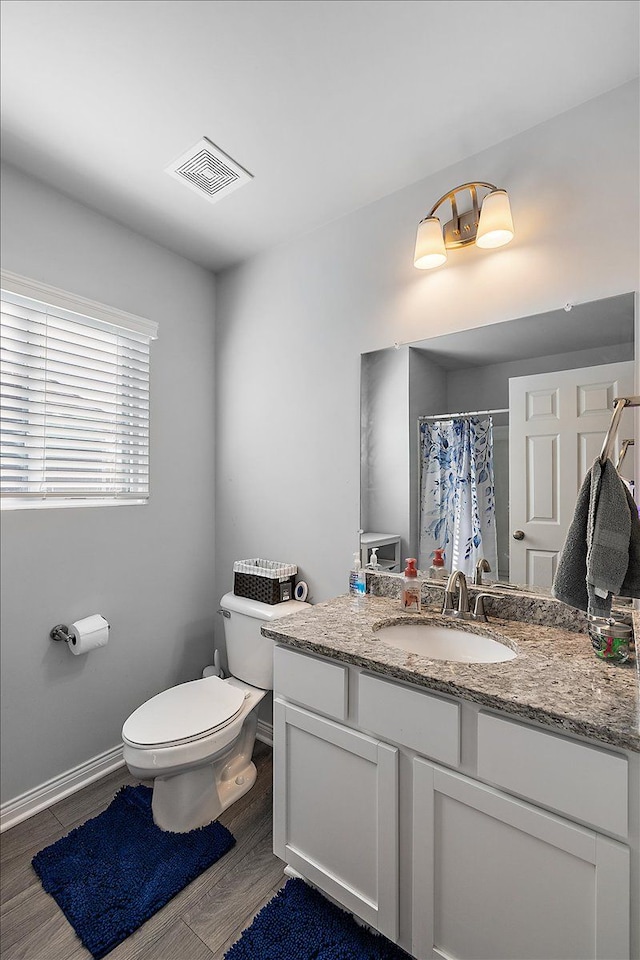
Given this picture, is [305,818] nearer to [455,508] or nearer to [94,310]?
[455,508]

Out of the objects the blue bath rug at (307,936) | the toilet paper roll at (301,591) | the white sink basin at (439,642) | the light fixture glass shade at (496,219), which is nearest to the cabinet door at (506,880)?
the blue bath rug at (307,936)

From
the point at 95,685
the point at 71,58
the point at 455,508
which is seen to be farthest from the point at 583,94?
the point at 95,685

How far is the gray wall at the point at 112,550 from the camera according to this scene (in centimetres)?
172

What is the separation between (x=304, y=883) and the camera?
55.9 inches

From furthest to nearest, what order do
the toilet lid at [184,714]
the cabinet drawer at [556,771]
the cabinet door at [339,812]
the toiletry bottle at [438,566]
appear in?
the toiletry bottle at [438,566]
the toilet lid at [184,714]
the cabinet door at [339,812]
the cabinet drawer at [556,771]

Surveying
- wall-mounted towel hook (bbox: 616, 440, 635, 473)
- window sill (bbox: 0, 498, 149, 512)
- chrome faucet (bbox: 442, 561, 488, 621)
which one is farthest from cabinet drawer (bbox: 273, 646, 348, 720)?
window sill (bbox: 0, 498, 149, 512)

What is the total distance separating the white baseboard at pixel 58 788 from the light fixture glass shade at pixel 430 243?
2.42 meters

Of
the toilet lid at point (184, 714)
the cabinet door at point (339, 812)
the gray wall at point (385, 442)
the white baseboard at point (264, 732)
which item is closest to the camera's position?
the cabinet door at point (339, 812)

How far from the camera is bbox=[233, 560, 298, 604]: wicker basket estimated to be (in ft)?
6.64

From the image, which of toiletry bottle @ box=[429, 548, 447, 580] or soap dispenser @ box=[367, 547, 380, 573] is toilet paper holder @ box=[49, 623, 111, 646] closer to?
soap dispenser @ box=[367, 547, 380, 573]

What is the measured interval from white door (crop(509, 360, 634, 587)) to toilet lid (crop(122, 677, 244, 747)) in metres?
1.19

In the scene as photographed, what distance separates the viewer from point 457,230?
5.21ft

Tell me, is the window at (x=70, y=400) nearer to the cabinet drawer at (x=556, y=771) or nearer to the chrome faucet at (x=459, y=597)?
the chrome faucet at (x=459, y=597)

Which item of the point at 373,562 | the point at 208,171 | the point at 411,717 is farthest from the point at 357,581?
the point at 208,171
